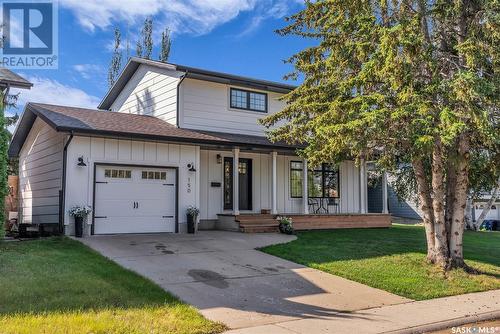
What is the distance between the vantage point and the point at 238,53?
72.1 feet

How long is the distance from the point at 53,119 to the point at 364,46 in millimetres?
8678

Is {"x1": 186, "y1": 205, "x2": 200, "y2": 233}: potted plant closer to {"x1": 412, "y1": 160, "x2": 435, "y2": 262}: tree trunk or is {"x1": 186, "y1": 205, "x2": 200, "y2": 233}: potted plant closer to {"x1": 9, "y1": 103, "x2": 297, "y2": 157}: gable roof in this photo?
{"x1": 9, "y1": 103, "x2": 297, "y2": 157}: gable roof

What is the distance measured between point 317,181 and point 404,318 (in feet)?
40.1

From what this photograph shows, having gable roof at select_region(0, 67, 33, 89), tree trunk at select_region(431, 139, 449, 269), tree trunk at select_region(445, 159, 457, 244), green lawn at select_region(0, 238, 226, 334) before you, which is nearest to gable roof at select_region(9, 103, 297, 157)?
gable roof at select_region(0, 67, 33, 89)

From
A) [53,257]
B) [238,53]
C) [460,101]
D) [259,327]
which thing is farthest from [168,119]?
[259,327]

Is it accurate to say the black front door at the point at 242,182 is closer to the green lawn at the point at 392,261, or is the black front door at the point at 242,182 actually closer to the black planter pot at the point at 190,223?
the black planter pot at the point at 190,223

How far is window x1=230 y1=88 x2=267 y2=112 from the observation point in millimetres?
17416

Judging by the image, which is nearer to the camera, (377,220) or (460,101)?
(460,101)

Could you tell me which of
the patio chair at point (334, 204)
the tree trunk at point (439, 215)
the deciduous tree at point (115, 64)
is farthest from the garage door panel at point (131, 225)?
the deciduous tree at point (115, 64)

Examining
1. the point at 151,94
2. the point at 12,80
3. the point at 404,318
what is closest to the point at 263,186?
the point at 151,94

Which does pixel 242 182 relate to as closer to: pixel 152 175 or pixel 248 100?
pixel 248 100

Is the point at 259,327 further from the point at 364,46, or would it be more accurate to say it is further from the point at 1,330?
the point at 364,46

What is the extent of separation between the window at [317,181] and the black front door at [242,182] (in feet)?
5.98

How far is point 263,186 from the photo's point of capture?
1775 centimetres
